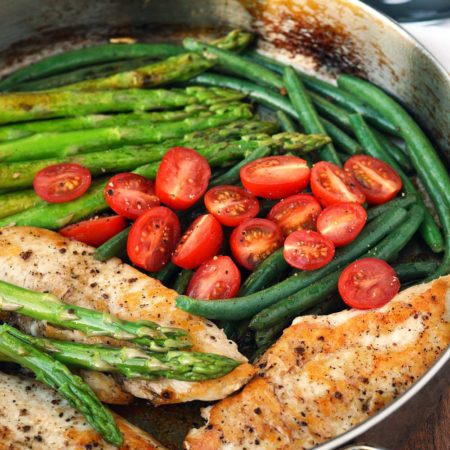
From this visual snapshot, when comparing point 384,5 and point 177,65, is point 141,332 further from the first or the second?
point 384,5

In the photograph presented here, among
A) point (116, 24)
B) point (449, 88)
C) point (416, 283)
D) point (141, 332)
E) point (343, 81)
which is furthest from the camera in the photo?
point (116, 24)

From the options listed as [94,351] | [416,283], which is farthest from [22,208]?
[416,283]

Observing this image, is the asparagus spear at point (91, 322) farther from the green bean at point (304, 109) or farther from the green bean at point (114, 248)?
the green bean at point (304, 109)

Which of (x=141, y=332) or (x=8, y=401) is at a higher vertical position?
(x=141, y=332)

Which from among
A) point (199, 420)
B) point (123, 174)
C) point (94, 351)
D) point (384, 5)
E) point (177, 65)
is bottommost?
point (199, 420)

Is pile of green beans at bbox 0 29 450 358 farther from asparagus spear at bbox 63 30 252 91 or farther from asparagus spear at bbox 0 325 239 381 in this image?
asparagus spear at bbox 0 325 239 381

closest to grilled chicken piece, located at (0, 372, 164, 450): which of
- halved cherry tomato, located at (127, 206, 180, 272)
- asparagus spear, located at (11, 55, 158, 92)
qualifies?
halved cherry tomato, located at (127, 206, 180, 272)

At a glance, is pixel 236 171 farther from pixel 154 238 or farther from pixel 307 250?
pixel 307 250
